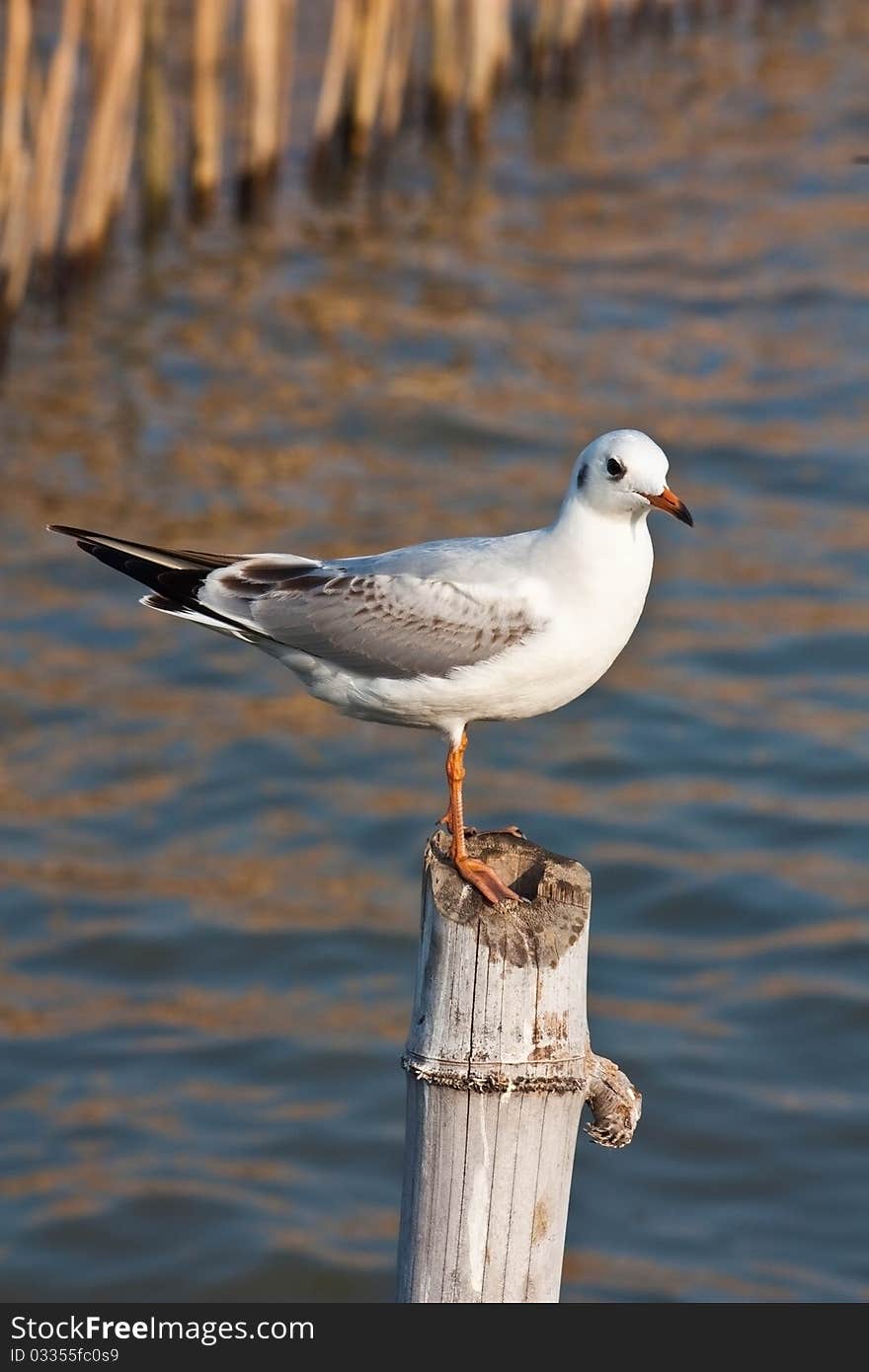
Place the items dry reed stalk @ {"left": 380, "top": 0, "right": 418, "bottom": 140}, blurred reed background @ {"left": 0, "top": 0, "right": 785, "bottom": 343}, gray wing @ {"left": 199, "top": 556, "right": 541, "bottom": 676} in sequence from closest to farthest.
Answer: gray wing @ {"left": 199, "top": 556, "right": 541, "bottom": 676} < blurred reed background @ {"left": 0, "top": 0, "right": 785, "bottom": 343} < dry reed stalk @ {"left": 380, "top": 0, "right": 418, "bottom": 140}

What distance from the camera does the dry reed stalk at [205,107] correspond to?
1565 cm

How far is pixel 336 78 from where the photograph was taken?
1722 centimetres

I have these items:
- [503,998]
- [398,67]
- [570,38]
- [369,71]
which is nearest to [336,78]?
[369,71]

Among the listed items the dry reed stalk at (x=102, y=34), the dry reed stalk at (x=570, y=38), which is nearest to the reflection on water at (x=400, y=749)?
the dry reed stalk at (x=570, y=38)

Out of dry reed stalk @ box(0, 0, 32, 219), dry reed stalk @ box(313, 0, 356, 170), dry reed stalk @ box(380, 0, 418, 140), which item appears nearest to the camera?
dry reed stalk @ box(0, 0, 32, 219)

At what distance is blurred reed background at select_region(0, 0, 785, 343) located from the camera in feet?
46.2

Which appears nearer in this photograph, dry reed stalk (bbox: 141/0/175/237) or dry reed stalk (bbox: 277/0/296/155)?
dry reed stalk (bbox: 141/0/175/237)

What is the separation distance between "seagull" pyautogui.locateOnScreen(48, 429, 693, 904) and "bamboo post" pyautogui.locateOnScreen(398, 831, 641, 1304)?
56cm

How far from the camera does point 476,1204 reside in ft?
14.3

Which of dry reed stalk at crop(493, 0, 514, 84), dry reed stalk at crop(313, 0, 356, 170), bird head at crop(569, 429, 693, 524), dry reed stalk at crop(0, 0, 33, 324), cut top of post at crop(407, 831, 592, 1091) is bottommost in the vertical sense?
cut top of post at crop(407, 831, 592, 1091)

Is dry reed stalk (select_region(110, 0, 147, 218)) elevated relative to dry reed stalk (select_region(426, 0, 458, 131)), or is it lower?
lower

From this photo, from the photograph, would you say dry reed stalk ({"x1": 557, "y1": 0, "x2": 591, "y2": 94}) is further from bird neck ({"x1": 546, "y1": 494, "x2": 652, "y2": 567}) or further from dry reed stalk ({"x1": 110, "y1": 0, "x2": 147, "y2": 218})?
bird neck ({"x1": 546, "y1": 494, "x2": 652, "y2": 567})
